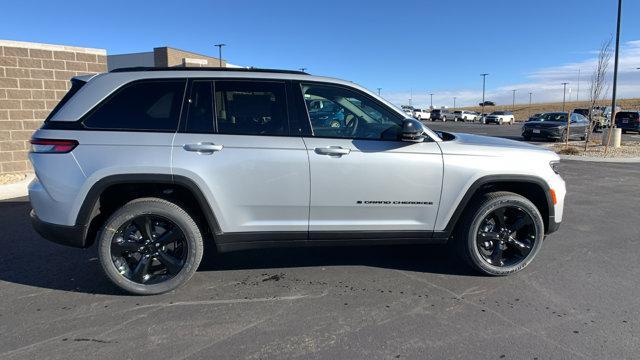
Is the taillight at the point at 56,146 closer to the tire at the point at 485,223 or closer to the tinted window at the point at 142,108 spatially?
the tinted window at the point at 142,108

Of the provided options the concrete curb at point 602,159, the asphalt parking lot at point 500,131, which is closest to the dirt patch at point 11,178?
the concrete curb at point 602,159

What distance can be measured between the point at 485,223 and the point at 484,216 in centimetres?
16

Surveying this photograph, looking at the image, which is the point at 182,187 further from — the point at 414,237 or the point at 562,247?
the point at 562,247

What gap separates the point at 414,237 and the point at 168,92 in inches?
99.1

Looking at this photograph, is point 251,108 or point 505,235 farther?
point 505,235

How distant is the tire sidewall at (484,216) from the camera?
168 inches

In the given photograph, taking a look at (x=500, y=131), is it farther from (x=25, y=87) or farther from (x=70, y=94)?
(x=70, y=94)

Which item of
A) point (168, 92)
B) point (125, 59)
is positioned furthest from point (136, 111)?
point (125, 59)

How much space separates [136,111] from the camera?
12.8ft

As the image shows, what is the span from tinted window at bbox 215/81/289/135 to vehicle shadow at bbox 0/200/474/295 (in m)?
1.49

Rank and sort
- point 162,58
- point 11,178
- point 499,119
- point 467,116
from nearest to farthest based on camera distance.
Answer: point 11,178
point 162,58
point 499,119
point 467,116

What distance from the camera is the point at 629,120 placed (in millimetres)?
31281

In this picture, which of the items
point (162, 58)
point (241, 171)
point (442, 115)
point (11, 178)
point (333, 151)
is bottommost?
point (11, 178)

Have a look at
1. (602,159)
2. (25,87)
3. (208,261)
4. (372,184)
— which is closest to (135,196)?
(208,261)
